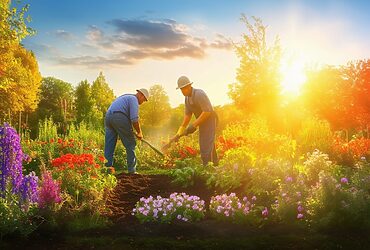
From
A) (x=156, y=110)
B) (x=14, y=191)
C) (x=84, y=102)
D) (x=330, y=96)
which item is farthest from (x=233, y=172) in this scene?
(x=84, y=102)

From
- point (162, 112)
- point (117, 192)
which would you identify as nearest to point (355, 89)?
point (117, 192)

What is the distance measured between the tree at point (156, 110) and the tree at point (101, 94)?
596 cm

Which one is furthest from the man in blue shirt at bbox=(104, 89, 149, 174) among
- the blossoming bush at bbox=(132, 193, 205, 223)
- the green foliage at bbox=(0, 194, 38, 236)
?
the green foliage at bbox=(0, 194, 38, 236)

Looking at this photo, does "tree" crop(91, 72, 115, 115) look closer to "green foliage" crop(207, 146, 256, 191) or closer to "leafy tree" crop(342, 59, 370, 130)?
"leafy tree" crop(342, 59, 370, 130)

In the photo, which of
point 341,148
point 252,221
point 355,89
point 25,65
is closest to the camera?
point 252,221

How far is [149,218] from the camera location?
602 centimetres

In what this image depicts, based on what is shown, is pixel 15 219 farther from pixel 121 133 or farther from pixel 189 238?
pixel 121 133

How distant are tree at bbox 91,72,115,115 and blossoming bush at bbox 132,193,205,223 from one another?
29438 millimetres

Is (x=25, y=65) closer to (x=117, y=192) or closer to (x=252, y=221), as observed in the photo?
(x=117, y=192)

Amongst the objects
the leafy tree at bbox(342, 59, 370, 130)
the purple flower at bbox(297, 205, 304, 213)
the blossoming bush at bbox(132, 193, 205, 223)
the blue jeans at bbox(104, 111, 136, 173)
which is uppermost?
the leafy tree at bbox(342, 59, 370, 130)

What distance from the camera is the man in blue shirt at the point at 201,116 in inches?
354

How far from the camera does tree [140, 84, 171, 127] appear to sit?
30.0 metres

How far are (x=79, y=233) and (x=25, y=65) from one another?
95.8 feet

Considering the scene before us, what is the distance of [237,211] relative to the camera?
590cm
